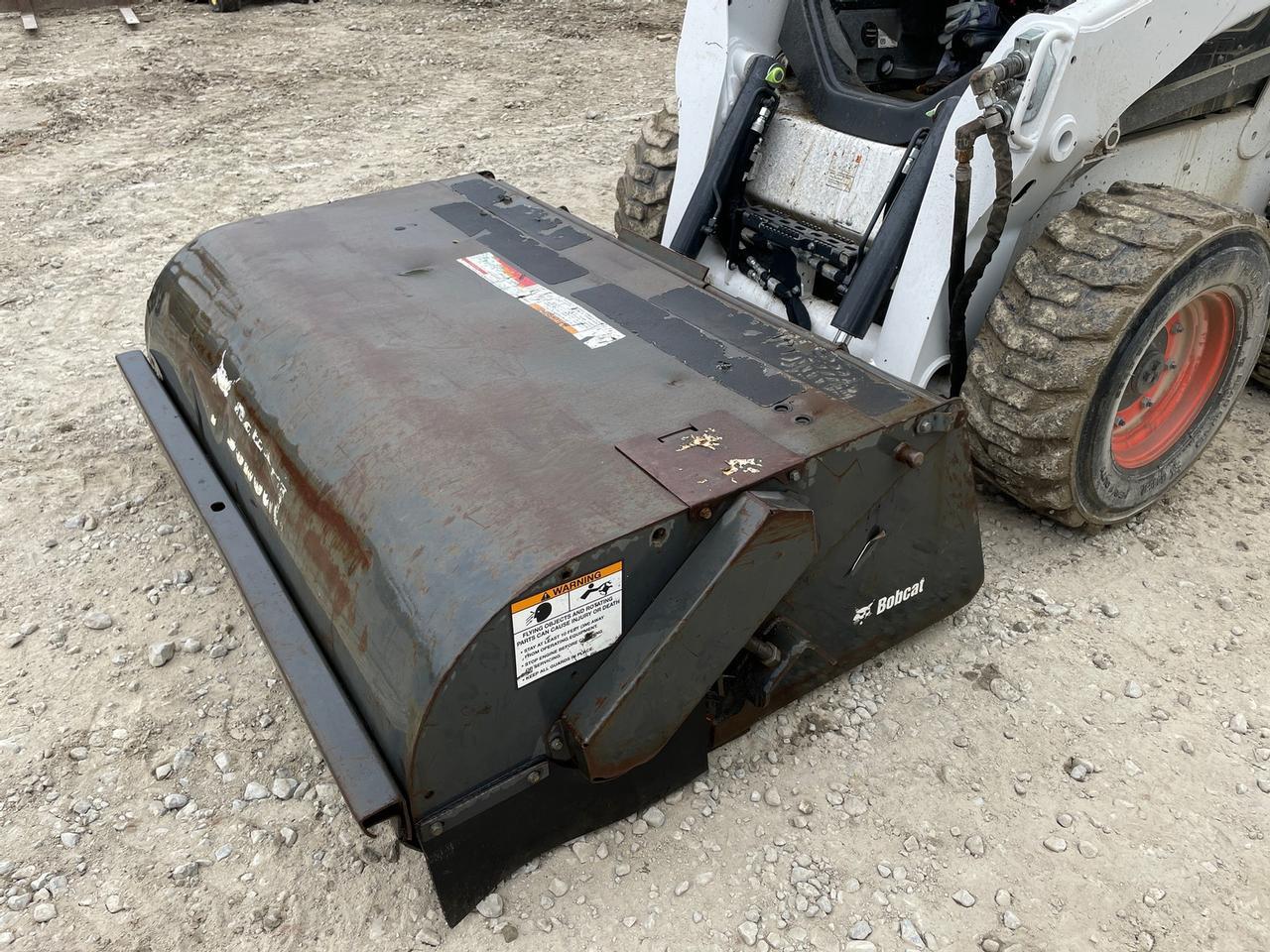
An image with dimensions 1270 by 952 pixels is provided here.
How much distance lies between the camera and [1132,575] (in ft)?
8.69

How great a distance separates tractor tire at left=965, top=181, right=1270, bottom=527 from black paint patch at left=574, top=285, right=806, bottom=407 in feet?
2.13

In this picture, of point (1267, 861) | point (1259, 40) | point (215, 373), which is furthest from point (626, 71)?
point (1267, 861)

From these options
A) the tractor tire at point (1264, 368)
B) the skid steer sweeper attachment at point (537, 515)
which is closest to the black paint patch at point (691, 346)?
the skid steer sweeper attachment at point (537, 515)

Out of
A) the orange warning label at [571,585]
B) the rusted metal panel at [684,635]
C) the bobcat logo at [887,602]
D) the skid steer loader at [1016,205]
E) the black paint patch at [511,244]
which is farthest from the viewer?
the black paint patch at [511,244]

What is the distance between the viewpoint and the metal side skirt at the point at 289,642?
1.61 meters

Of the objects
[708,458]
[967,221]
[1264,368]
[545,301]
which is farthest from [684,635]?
[1264,368]

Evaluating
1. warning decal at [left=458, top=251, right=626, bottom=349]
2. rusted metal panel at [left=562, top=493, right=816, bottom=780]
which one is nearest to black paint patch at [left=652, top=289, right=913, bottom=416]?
warning decal at [left=458, top=251, right=626, bottom=349]

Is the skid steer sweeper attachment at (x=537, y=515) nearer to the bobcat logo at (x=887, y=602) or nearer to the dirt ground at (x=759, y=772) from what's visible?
the bobcat logo at (x=887, y=602)

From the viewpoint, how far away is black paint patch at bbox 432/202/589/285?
8.14ft

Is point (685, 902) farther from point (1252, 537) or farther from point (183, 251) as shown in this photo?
point (183, 251)

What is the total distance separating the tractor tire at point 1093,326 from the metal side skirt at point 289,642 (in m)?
1.56

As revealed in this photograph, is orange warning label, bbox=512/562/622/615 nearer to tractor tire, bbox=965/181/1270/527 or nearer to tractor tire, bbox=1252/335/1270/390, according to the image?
tractor tire, bbox=965/181/1270/527

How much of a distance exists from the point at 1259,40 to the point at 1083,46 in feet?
3.10

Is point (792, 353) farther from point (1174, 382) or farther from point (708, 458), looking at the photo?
point (1174, 382)
